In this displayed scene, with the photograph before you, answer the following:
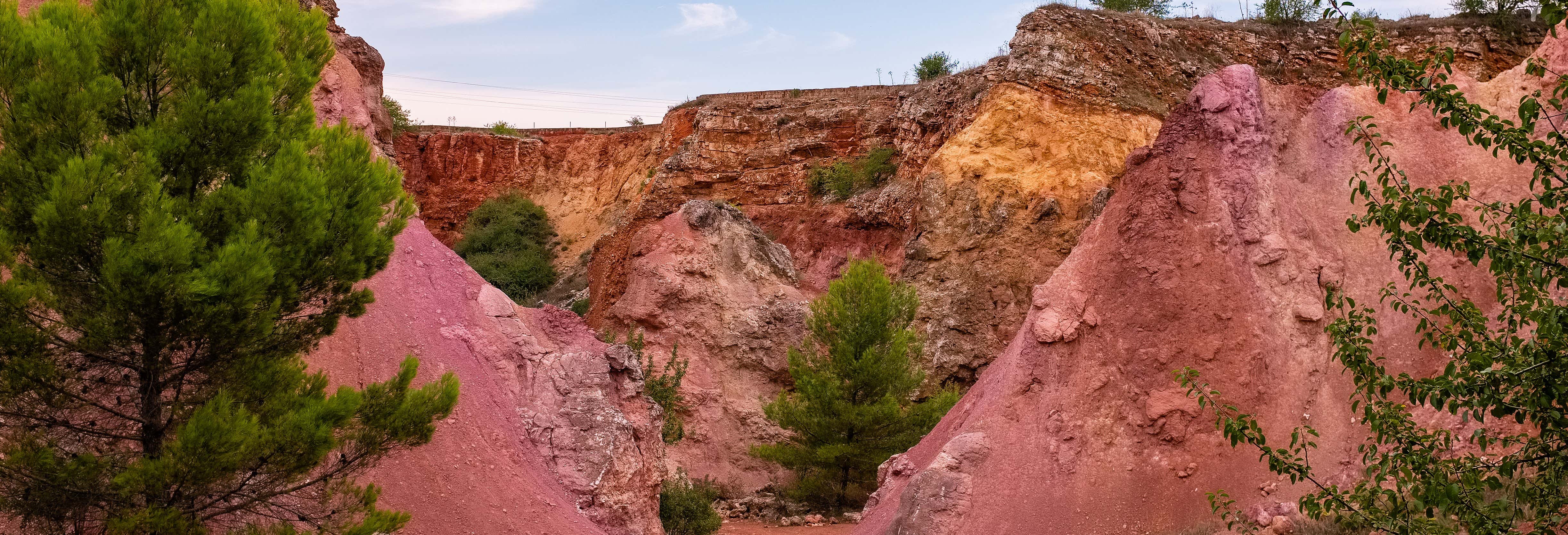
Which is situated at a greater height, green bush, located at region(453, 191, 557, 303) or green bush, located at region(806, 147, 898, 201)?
green bush, located at region(806, 147, 898, 201)

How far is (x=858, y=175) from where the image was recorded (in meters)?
36.8

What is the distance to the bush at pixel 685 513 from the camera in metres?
19.2

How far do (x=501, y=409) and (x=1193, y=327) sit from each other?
935 centimetres

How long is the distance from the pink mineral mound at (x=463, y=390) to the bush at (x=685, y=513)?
360 cm

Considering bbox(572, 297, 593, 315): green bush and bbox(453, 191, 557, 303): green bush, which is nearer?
bbox(572, 297, 593, 315): green bush

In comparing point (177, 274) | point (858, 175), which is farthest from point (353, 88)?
point (858, 175)

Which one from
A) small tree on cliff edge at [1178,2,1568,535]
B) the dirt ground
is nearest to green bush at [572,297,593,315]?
the dirt ground

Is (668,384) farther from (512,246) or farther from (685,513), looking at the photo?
(512,246)

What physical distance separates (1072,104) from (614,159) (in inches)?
1007

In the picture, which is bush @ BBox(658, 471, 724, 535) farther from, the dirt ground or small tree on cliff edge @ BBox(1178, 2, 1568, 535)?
small tree on cliff edge @ BBox(1178, 2, 1568, 535)

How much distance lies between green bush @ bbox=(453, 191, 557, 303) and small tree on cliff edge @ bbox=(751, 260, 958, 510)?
71.1 ft

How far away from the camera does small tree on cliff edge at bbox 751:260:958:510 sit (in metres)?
22.5

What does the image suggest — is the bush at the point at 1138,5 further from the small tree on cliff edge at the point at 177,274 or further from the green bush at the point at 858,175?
the small tree on cliff edge at the point at 177,274

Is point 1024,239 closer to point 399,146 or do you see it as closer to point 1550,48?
point 1550,48
